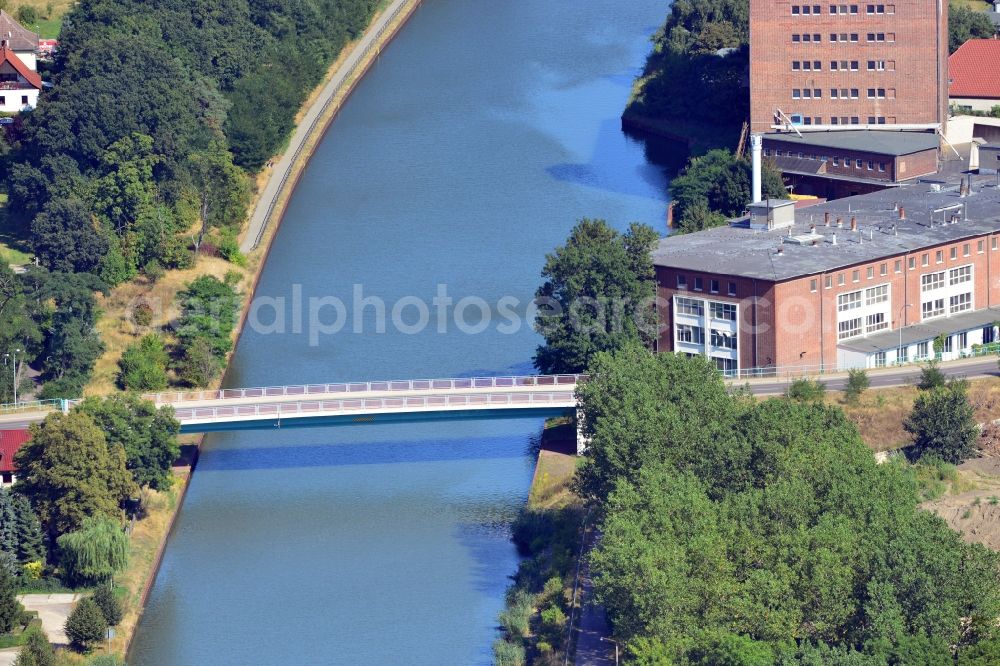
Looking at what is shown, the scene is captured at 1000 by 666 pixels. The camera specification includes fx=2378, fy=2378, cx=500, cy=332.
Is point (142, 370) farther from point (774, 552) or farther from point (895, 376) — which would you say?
point (774, 552)

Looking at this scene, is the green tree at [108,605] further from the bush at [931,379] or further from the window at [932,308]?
the window at [932,308]

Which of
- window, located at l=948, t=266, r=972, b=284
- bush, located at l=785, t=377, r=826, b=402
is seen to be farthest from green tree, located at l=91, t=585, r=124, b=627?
window, located at l=948, t=266, r=972, b=284

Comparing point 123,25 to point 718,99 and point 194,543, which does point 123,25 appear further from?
point 194,543

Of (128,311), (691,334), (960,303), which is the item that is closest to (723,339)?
(691,334)

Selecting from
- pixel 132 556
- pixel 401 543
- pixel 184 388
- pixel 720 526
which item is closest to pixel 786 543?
pixel 720 526

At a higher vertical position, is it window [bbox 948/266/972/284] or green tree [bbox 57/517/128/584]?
window [bbox 948/266/972/284]

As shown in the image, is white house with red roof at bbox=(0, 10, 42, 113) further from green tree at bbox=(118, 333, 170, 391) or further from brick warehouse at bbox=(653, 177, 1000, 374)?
brick warehouse at bbox=(653, 177, 1000, 374)

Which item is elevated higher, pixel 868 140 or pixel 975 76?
pixel 975 76
